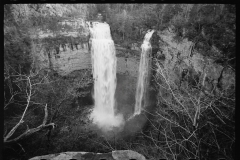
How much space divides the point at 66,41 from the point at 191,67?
327 inches

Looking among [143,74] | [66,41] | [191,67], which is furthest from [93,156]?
[66,41]

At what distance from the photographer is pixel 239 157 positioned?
8.93ft

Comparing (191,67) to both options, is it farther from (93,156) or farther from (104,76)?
(93,156)

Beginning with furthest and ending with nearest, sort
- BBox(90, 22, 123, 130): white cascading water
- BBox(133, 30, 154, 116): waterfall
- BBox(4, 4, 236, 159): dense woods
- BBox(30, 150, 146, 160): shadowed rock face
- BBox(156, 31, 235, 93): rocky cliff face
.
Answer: BBox(90, 22, 123, 130): white cascading water, BBox(133, 30, 154, 116): waterfall, BBox(4, 4, 236, 159): dense woods, BBox(156, 31, 235, 93): rocky cliff face, BBox(30, 150, 146, 160): shadowed rock face

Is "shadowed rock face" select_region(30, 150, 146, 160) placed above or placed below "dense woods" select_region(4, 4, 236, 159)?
below

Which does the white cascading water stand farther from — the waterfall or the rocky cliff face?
the rocky cliff face

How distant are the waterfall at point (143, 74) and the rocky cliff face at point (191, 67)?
88cm

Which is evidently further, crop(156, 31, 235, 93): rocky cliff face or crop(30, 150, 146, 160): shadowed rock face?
crop(156, 31, 235, 93): rocky cliff face

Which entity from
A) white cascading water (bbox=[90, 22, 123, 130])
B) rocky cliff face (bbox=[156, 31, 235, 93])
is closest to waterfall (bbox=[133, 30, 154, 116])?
rocky cliff face (bbox=[156, 31, 235, 93])

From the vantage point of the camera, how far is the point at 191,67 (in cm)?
899

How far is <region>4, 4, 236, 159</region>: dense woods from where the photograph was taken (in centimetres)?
765

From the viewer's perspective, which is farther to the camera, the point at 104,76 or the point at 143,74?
the point at 104,76

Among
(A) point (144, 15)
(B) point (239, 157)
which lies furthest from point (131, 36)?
(B) point (239, 157)

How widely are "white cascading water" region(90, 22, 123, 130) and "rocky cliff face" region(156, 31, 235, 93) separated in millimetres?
3791
